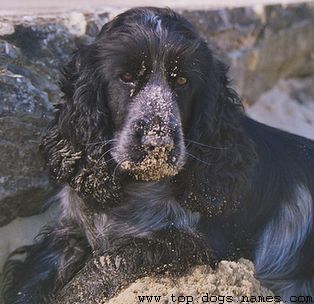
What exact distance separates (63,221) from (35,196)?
0.36 meters

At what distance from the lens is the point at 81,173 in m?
4.42

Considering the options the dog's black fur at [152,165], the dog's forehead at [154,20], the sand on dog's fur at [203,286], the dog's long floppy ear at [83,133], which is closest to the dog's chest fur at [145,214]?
the dog's black fur at [152,165]

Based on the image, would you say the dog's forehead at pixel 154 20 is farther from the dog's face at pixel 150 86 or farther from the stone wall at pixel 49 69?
the stone wall at pixel 49 69

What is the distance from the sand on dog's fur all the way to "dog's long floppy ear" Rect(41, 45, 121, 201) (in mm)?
487

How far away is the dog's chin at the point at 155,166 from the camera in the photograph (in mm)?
4020

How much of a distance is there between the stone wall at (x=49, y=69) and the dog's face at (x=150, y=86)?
756 mm

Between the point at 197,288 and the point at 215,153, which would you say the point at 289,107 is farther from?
the point at 197,288

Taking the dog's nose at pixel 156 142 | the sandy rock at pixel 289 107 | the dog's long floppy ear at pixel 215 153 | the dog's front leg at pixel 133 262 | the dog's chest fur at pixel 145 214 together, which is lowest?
the sandy rock at pixel 289 107

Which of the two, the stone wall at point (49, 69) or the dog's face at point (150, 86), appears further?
the stone wall at point (49, 69)

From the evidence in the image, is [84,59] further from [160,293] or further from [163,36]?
[160,293]

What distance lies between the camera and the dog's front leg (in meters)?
4.39

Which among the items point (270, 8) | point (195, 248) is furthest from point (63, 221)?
point (270, 8)

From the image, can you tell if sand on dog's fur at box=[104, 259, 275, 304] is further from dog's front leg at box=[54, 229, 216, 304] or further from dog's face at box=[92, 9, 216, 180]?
dog's face at box=[92, 9, 216, 180]

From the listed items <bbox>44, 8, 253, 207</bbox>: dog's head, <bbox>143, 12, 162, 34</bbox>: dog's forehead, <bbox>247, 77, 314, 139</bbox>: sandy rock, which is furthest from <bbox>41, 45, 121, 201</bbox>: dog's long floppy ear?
<bbox>247, 77, 314, 139</bbox>: sandy rock
